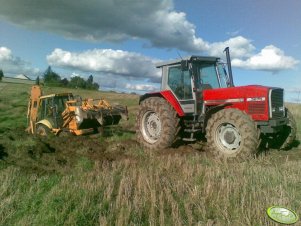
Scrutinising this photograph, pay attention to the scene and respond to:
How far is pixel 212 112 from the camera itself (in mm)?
9367

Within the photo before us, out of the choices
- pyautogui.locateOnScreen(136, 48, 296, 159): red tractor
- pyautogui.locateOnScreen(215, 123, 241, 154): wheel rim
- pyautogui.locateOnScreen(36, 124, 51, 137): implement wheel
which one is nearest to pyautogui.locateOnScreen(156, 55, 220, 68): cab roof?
pyautogui.locateOnScreen(136, 48, 296, 159): red tractor

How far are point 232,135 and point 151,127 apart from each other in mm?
2975

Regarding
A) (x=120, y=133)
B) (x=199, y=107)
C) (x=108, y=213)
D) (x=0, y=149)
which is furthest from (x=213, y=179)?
(x=120, y=133)

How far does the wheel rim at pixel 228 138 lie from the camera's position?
8.67 meters

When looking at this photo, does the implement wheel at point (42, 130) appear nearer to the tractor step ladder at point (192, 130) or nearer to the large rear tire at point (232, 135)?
the tractor step ladder at point (192, 130)

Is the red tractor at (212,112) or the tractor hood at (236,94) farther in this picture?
the tractor hood at (236,94)

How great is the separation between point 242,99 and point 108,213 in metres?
5.25

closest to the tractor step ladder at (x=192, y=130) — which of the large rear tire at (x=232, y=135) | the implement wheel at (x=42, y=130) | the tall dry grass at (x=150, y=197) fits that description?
the large rear tire at (x=232, y=135)

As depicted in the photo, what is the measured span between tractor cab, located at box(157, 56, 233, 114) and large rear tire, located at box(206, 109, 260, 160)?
3.52 ft

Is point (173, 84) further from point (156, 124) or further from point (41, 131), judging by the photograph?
point (41, 131)

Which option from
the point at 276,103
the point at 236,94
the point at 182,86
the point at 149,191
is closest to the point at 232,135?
the point at 236,94

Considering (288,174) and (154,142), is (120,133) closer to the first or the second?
(154,142)

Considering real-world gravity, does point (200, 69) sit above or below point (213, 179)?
above

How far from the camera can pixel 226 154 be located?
28.3 feet
